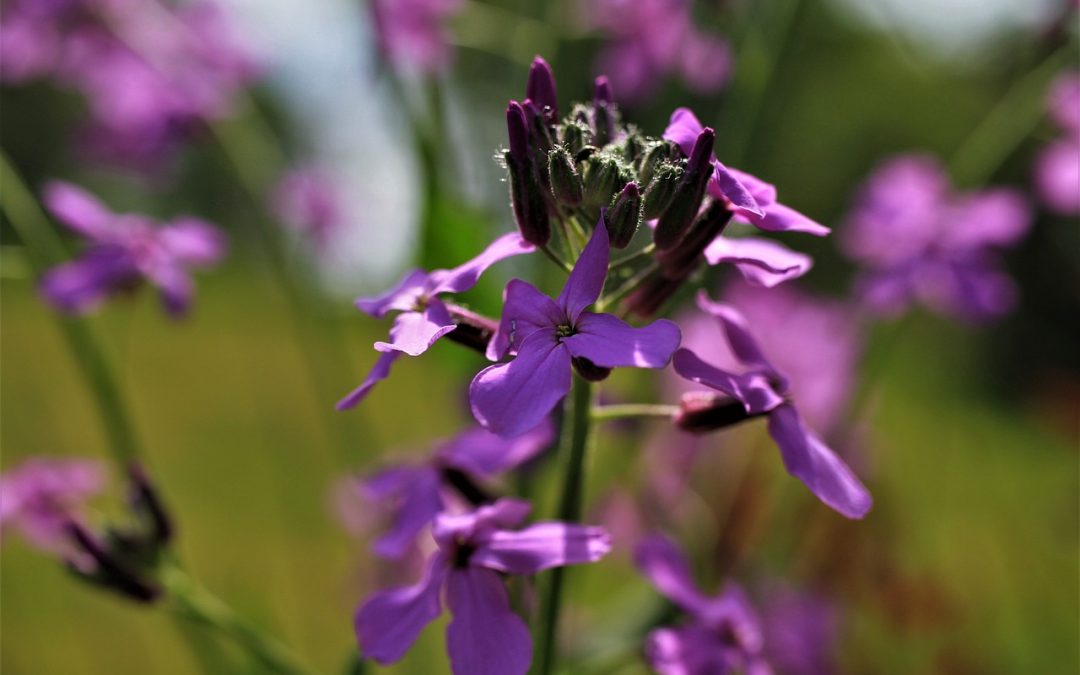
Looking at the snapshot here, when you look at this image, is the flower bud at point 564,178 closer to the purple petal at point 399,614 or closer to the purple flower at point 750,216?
the purple flower at point 750,216

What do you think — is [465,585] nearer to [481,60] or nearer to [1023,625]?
[481,60]

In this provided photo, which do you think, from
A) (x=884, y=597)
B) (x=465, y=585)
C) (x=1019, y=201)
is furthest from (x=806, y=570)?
(x=465, y=585)

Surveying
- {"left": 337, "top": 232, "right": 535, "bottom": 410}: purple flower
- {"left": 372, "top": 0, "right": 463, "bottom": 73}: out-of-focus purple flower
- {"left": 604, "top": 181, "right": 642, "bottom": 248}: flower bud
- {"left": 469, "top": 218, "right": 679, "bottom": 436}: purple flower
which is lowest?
{"left": 372, "top": 0, "right": 463, "bottom": 73}: out-of-focus purple flower

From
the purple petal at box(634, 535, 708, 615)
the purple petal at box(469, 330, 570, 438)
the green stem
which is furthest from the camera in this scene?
the green stem

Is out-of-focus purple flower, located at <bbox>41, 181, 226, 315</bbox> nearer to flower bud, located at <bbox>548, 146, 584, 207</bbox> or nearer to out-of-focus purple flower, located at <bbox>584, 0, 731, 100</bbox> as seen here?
flower bud, located at <bbox>548, 146, 584, 207</bbox>

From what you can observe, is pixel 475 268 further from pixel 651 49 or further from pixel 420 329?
pixel 651 49

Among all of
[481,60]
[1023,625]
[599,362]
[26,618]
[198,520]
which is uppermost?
[599,362]

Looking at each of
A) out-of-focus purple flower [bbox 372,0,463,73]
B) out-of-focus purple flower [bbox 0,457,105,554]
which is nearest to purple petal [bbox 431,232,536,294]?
out-of-focus purple flower [bbox 0,457,105,554]
